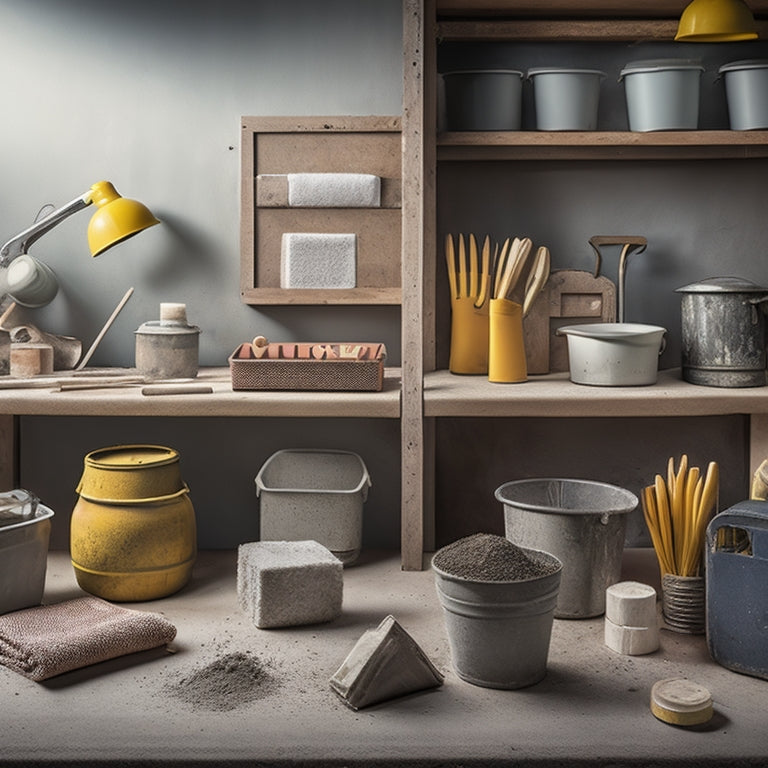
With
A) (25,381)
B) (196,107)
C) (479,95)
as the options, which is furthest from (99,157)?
(479,95)

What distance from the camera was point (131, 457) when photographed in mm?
3357

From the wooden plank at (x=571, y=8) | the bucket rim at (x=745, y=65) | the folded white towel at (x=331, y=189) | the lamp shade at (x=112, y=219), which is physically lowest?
the lamp shade at (x=112, y=219)

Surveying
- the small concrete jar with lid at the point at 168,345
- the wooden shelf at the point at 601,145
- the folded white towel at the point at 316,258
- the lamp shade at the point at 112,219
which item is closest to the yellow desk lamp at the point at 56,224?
the lamp shade at the point at 112,219

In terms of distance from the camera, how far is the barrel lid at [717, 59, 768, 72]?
11.7 feet

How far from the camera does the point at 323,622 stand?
3.05 metres

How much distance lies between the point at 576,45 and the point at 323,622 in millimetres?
2325

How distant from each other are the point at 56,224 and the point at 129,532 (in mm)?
1304

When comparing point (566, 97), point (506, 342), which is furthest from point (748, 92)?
point (506, 342)

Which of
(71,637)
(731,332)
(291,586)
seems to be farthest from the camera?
(731,332)

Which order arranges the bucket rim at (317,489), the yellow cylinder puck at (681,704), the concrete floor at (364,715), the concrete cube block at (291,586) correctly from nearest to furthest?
the concrete floor at (364,715) < the yellow cylinder puck at (681,704) < the concrete cube block at (291,586) < the bucket rim at (317,489)

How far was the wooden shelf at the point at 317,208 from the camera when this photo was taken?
149 inches

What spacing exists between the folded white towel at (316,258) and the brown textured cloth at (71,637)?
1.42 metres

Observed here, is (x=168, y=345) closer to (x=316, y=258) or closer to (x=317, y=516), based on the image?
(x=316, y=258)

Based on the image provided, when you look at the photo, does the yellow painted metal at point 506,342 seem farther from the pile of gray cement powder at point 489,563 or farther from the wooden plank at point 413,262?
the pile of gray cement powder at point 489,563
